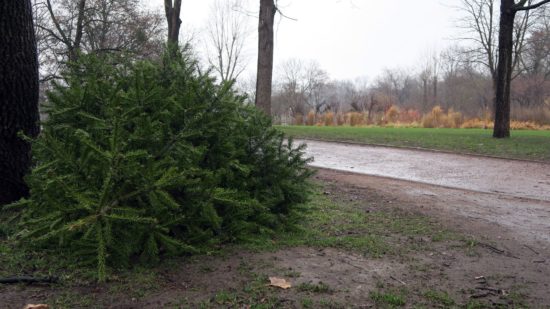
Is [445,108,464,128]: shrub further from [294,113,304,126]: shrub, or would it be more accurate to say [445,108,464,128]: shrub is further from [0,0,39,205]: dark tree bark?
[0,0,39,205]: dark tree bark

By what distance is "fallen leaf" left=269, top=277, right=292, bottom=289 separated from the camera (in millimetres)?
3332

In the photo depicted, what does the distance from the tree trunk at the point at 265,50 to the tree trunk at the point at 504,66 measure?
9.76 meters

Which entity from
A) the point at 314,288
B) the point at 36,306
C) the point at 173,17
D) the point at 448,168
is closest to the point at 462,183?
the point at 448,168

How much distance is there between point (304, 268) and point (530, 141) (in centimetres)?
1620

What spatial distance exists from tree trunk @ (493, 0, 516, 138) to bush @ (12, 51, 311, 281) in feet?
52.2

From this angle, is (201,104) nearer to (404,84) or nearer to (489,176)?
(489,176)

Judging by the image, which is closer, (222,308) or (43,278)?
(222,308)

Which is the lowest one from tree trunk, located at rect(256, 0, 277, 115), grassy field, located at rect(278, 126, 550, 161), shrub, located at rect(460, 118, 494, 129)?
grassy field, located at rect(278, 126, 550, 161)

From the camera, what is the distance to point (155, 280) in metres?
3.38

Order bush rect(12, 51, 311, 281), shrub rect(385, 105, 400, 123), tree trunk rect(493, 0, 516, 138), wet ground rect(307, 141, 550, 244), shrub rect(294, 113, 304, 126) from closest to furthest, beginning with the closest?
1. bush rect(12, 51, 311, 281)
2. wet ground rect(307, 141, 550, 244)
3. tree trunk rect(493, 0, 516, 138)
4. shrub rect(385, 105, 400, 123)
5. shrub rect(294, 113, 304, 126)

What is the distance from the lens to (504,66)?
18.2m

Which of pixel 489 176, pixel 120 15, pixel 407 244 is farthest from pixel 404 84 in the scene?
pixel 407 244

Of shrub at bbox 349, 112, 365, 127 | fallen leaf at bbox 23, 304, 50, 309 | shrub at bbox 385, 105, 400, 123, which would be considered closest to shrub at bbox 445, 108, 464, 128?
shrub at bbox 385, 105, 400, 123

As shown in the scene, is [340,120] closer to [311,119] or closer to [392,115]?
[311,119]
